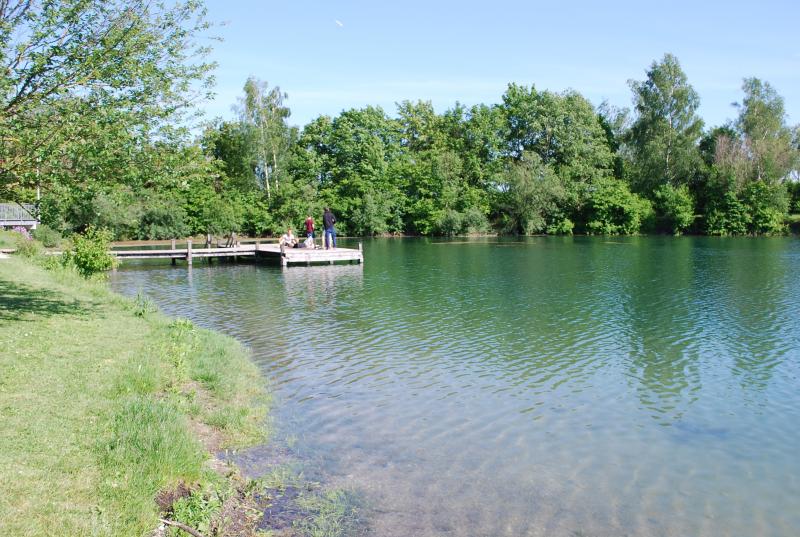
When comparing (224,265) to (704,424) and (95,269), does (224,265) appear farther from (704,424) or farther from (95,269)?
(704,424)

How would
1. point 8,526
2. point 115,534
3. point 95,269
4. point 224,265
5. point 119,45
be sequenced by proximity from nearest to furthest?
point 8,526 → point 115,534 → point 119,45 → point 95,269 → point 224,265

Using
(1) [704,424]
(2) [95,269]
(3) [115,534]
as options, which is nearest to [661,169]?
(2) [95,269]

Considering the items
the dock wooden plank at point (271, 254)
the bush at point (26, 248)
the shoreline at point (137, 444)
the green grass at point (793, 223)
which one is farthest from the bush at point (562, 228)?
the shoreline at point (137, 444)

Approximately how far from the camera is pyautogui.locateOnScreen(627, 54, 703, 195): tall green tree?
65312mm

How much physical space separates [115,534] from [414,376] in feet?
24.0

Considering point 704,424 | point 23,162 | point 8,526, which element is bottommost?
point 704,424

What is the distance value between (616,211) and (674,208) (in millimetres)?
5450

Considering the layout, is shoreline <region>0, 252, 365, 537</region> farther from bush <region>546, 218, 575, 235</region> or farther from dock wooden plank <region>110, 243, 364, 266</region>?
bush <region>546, 218, 575, 235</region>

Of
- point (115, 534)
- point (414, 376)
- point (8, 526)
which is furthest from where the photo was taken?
point (414, 376)

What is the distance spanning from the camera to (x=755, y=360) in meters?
13.0

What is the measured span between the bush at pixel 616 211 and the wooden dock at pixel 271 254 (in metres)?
36.6

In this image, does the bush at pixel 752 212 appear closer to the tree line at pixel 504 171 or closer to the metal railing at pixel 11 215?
the tree line at pixel 504 171

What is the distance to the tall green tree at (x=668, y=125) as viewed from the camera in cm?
6531

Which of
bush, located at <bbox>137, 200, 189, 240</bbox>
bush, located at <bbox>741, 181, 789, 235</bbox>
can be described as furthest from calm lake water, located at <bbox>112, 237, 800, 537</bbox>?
bush, located at <bbox>741, 181, 789, 235</bbox>
